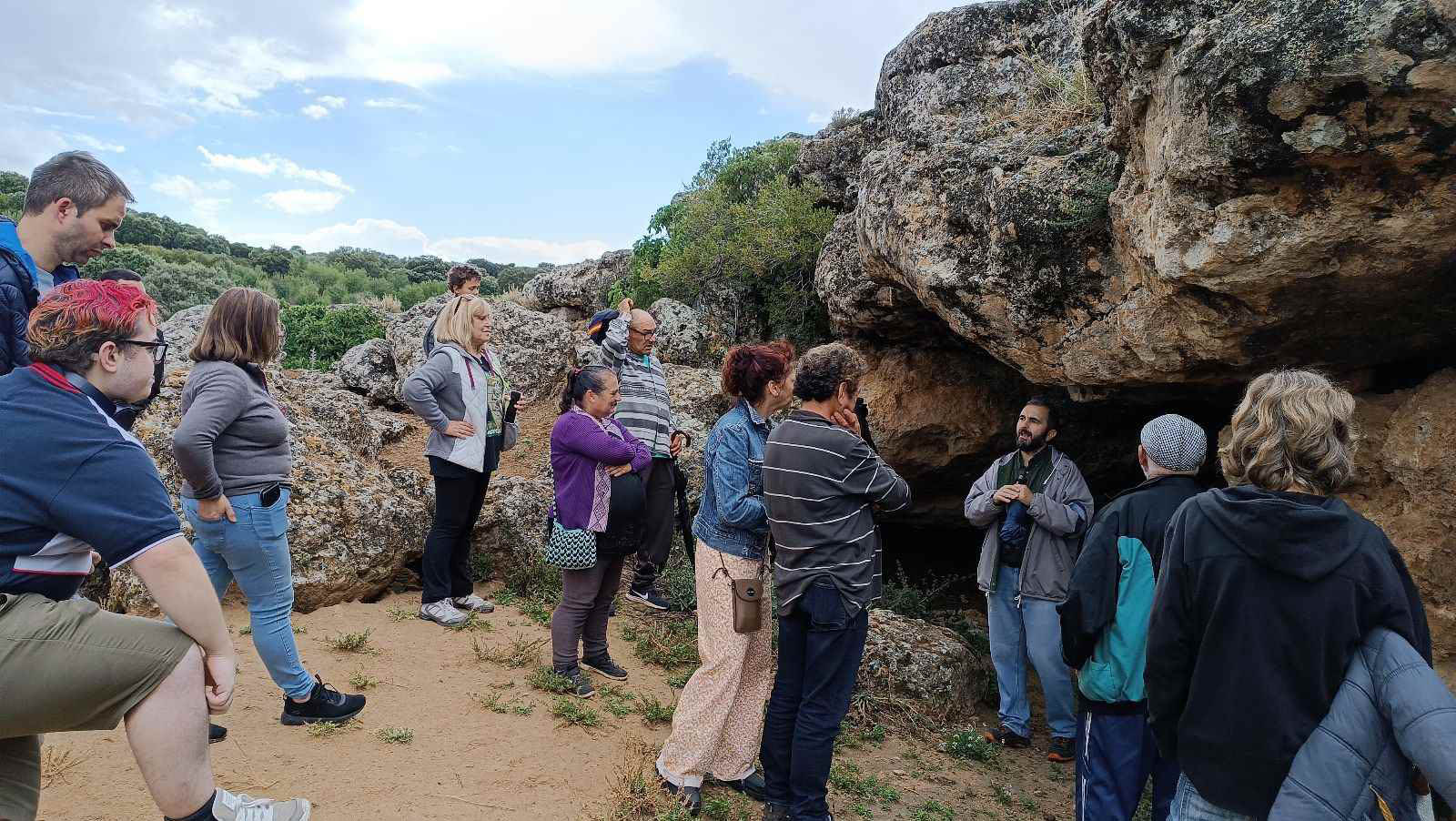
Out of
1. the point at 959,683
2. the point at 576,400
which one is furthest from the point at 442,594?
the point at 959,683

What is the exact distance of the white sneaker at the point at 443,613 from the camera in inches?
215

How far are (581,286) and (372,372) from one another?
14.5ft

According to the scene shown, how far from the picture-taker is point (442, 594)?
5.57 metres

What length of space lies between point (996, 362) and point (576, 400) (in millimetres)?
4151

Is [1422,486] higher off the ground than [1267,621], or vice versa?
[1422,486]

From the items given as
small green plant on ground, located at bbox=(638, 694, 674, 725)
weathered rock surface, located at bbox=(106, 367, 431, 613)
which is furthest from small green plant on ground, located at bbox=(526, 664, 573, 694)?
weathered rock surface, located at bbox=(106, 367, 431, 613)

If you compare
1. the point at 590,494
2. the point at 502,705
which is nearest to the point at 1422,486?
the point at 590,494

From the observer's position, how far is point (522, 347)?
10.6m

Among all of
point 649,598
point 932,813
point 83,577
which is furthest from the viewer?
point 649,598

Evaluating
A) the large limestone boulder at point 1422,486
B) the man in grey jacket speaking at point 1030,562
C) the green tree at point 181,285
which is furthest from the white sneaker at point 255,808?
the green tree at point 181,285

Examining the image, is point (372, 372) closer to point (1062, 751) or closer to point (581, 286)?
point (581, 286)

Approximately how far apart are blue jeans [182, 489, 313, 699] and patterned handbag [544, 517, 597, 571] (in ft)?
4.41

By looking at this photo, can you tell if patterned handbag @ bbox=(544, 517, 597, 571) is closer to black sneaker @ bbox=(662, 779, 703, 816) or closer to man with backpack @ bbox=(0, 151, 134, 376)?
black sneaker @ bbox=(662, 779, 703, 816)

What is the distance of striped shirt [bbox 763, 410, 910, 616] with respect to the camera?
3293 mm
